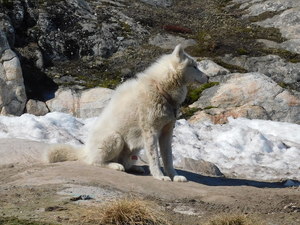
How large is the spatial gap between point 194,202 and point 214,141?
32.4ft

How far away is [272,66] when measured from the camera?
35.3m

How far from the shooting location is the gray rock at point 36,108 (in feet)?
88.9

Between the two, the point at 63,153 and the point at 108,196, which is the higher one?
the point at 108,196

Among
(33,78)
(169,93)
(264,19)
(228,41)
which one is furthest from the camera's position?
(264,19)

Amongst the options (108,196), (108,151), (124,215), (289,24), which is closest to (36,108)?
(108,151)

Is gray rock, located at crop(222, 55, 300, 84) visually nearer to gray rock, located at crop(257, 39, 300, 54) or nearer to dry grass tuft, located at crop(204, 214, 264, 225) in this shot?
gray rock, located at crop(257, 39, 300, 54)

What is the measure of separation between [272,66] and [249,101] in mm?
10242

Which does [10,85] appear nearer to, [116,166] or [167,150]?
[116,166]

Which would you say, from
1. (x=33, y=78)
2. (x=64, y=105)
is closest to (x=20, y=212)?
(x=64, y=105)

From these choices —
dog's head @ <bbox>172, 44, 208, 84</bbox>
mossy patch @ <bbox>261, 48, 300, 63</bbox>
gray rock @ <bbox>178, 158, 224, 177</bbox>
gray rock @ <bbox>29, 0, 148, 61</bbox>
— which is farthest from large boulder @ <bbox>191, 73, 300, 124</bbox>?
gray rock @ <bbox>29, 0, 148, 61</bbox>

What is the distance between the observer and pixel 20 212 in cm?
719

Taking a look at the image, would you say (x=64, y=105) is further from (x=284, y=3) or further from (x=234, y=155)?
(x=284, y=3)

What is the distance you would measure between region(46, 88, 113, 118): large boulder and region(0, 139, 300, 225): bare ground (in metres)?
14.7

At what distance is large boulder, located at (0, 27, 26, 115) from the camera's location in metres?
26.3
